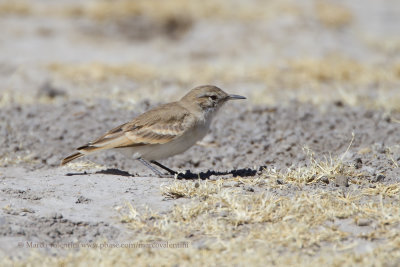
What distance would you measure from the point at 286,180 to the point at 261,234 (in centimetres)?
125

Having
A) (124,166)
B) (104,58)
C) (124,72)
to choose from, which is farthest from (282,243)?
(104,58)

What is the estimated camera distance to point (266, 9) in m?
18.4

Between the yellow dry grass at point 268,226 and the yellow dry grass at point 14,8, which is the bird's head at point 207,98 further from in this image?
the yellow dry grass at point 14,8

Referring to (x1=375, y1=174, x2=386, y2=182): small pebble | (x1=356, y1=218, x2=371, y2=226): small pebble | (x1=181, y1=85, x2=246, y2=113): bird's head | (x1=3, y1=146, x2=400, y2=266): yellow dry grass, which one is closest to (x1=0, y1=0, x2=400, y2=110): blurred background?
(x1=181, y1=85, x2=246, y2=113): bird's head

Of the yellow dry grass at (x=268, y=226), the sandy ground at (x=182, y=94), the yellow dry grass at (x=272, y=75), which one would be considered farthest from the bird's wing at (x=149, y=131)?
the yellow dry grass at (x=272, y=75)

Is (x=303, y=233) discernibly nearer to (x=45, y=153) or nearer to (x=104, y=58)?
(x=45, y=153)

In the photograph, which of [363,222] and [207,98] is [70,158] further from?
[363,222]

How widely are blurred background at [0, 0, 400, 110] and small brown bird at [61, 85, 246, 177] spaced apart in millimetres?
3690

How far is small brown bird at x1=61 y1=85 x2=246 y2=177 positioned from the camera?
719 centimetres

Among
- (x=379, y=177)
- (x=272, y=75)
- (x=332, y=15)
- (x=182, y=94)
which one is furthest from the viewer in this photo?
(x=332, y=15)

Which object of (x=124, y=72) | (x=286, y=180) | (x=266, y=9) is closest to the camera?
(x=286, y=180)

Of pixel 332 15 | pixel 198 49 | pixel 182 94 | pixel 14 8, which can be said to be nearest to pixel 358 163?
pixel 182 94

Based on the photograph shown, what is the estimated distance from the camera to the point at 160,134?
7.21m

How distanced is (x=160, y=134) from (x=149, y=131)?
149mm
